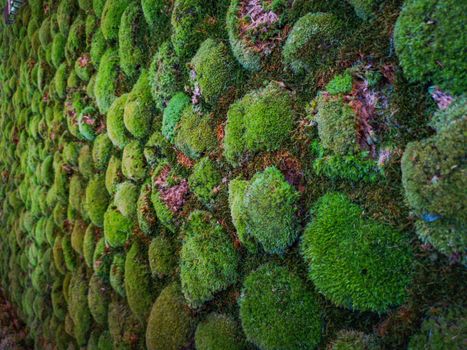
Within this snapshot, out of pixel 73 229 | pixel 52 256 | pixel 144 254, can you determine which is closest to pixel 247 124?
pixel 144 254

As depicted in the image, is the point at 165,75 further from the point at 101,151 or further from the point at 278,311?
the point at 278,311

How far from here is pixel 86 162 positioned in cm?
187

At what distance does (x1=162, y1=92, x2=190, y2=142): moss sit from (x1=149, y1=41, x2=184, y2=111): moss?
1.3 inches

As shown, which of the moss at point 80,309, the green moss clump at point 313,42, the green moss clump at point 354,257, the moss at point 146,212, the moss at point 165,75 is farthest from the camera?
the moss at point 80,309

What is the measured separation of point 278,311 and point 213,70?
73 centimetres

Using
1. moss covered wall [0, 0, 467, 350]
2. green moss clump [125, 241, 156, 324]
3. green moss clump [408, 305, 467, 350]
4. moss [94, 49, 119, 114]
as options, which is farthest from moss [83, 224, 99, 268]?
green moss clump [408, 305, 467, 350]

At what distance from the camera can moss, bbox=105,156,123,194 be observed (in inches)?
62.8

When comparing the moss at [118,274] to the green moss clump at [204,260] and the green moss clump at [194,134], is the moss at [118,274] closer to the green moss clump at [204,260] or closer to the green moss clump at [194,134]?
the green moss clump at [204,260]

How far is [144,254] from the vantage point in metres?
1.42

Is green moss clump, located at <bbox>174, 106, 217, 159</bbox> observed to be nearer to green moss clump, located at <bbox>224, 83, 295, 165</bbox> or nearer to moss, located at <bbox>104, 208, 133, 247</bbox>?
green moss clump, located at <bbox>224, 83, 295, 165</bbox>

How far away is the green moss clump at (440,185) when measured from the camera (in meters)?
0.61

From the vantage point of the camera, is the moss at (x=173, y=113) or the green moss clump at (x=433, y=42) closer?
the green moss clump at (x=433, y=42)

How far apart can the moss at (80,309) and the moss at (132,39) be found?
116cm

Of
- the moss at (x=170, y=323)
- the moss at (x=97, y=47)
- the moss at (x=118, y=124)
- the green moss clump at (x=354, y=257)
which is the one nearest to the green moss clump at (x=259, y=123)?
the green moss clump at (x=354, y=257)
